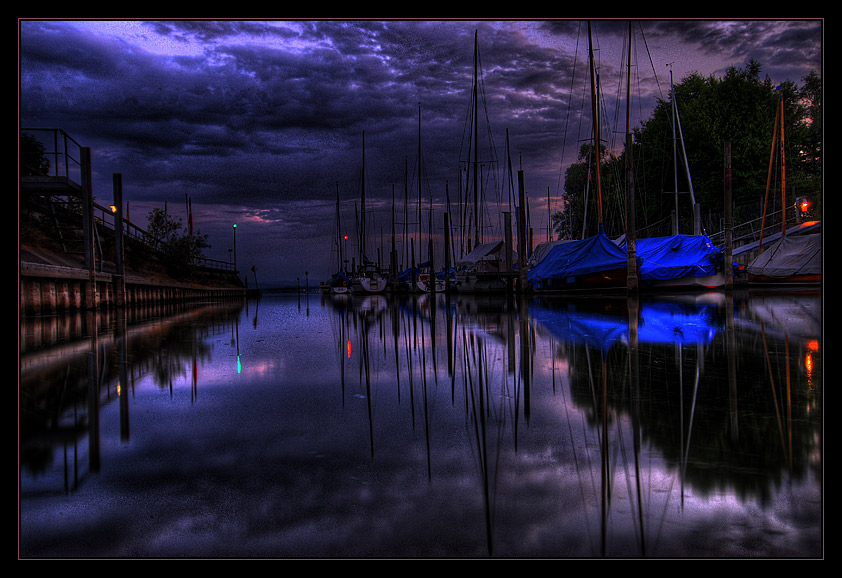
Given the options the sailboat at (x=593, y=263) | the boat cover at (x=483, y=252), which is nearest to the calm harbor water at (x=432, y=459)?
the sailboat at (x=593, y=263)

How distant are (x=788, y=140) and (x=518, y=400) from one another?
4446 cm

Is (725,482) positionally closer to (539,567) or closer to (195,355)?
(539,567)

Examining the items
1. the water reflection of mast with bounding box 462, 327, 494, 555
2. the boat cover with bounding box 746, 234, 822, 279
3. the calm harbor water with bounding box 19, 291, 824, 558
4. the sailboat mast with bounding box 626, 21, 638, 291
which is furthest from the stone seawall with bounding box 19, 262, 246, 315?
the boat cover with bounding box 746, 234, 822, 279

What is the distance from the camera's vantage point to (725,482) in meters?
2.53

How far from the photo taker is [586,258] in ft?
80.0

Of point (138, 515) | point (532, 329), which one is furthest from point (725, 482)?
point (532, 329)

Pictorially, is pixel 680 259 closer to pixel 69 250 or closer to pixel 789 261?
pixel 789 261

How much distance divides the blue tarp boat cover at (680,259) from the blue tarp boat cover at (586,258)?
1.37 m

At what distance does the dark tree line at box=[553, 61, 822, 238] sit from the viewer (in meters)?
38.0

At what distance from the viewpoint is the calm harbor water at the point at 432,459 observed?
2.11m

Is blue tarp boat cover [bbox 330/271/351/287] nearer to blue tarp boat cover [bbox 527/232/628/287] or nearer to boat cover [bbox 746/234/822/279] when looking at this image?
blue tarp boat cover [bbox 527/232/628/287]

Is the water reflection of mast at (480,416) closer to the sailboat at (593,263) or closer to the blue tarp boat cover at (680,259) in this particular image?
the sailboat at (593,263)

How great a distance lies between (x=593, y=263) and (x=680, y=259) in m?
3.87

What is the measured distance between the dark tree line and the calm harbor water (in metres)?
34.1
